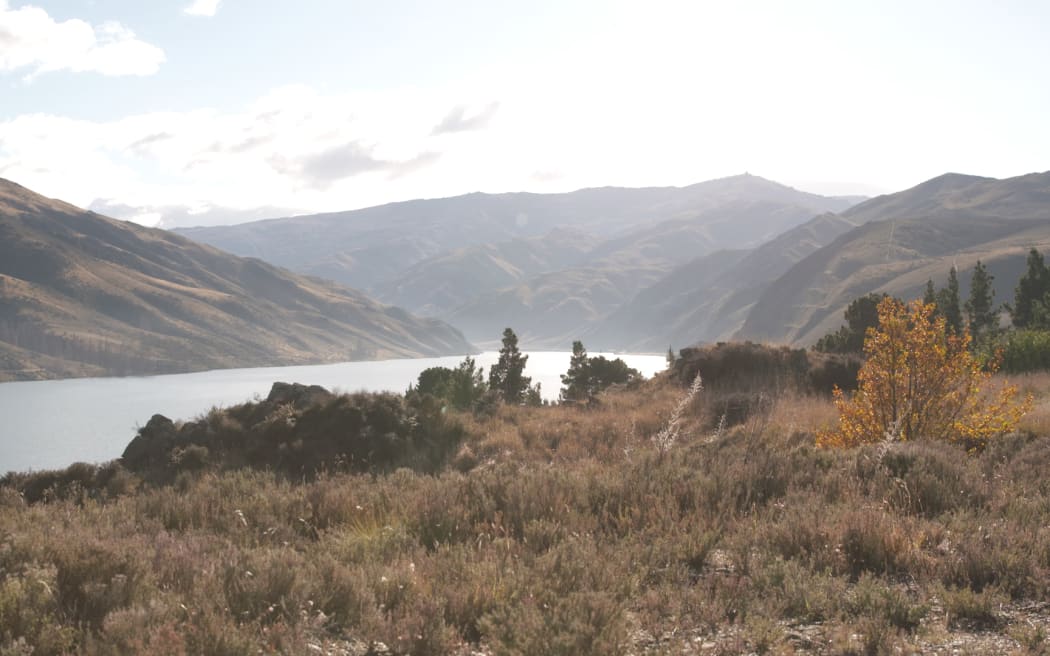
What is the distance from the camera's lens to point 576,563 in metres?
5.41

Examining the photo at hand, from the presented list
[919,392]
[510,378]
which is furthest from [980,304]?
[919,392]

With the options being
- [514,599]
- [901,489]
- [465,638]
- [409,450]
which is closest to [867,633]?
[514,599]

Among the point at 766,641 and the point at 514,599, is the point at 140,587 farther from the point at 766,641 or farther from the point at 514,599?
the point at 766,641

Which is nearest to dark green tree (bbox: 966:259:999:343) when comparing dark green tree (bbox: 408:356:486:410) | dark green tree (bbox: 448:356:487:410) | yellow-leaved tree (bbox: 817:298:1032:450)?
dark green tree (bbox: 448:356:487:410)

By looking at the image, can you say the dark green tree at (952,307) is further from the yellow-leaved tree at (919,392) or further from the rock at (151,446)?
the rock at (151,446)

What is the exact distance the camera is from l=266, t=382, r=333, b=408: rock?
15.9m

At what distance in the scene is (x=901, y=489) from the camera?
761cm

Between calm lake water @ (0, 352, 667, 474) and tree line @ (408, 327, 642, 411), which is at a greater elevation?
tree line @ (408, 327, 642, 411)

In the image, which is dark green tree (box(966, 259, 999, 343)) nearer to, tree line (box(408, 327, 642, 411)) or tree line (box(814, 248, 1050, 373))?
tree line (box(814, 248, 1050, 373))

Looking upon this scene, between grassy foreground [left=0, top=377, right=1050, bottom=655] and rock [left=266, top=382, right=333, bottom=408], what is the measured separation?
261 inches

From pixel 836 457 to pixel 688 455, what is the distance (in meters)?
1.95

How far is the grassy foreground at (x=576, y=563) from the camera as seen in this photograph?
4457mm

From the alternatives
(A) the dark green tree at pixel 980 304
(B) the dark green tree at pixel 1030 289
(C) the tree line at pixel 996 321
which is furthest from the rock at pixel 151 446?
(A) the dark green tree at pixel 980 304

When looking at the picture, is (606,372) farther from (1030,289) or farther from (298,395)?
(1030,289)
